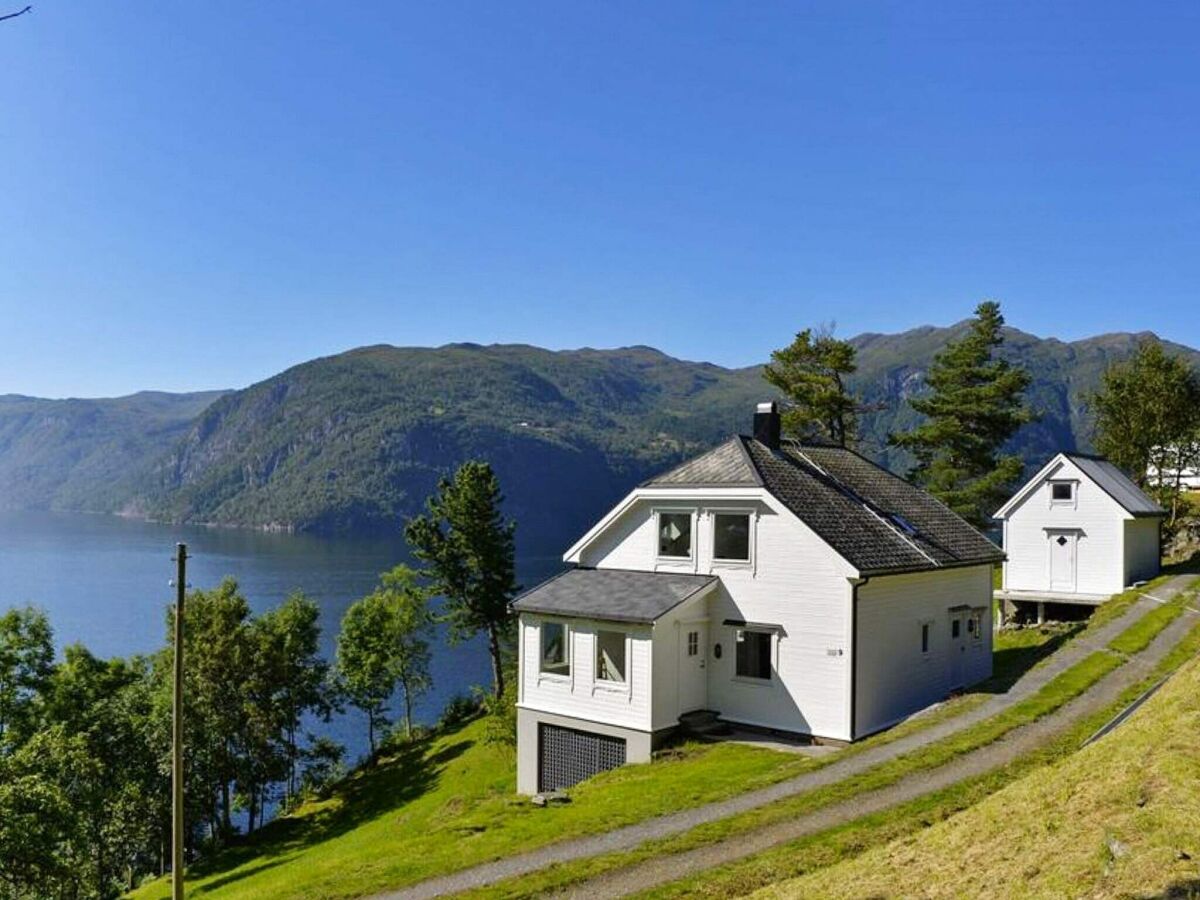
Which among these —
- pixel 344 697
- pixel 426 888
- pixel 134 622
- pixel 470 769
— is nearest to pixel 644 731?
pixel 426 888

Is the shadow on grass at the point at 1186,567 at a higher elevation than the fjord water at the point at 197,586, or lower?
higher

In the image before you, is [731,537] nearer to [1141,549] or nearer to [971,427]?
[1141,549]

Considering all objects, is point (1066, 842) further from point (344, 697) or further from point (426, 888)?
point (344, 697)

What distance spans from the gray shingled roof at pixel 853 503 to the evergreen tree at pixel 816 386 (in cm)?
1852

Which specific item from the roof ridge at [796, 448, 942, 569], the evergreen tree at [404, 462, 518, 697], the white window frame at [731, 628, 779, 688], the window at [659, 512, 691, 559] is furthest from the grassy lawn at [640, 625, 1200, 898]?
the evergreen tree at [404, 462, 518, 697]

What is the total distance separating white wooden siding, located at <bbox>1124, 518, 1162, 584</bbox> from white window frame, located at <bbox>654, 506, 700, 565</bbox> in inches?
957

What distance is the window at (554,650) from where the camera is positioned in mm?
25109

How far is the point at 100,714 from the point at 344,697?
56.4ft

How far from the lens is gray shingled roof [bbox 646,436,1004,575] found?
944 inches

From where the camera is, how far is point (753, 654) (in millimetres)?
24156

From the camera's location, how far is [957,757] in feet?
57.9

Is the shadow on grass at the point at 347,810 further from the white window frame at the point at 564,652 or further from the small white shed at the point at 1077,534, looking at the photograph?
the small white shed at the point at 1077,534

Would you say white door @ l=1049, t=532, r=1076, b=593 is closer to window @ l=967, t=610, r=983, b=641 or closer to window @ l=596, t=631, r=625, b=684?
window @ l=967, t=610, r=983, b=641

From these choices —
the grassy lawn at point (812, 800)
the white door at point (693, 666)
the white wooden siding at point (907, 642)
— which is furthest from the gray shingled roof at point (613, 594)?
the grassy lawn at point (812, 800)
